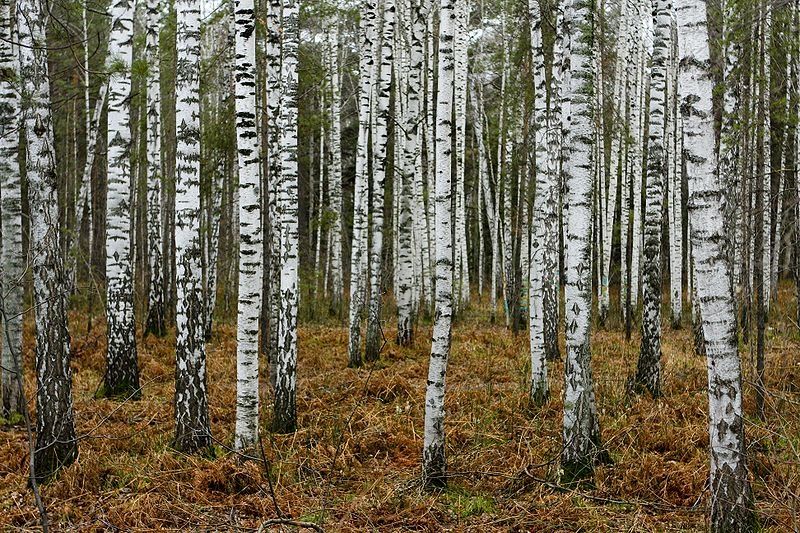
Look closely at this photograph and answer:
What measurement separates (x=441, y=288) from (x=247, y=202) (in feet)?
7.15

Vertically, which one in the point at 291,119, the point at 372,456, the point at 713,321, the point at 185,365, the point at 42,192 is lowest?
the point at 372,456

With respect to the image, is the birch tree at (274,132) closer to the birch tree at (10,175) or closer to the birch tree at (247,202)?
the birch tree at (247,202)

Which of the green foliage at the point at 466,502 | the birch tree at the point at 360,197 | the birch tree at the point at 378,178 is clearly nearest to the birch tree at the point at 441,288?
the green foliage at the point at 466,502

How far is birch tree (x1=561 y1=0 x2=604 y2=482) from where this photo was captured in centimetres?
592

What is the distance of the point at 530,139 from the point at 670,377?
7.62 m

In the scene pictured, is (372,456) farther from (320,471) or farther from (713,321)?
(713,321)

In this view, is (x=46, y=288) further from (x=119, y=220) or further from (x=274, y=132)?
(x=274, y=132)

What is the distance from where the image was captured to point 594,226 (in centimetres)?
2066

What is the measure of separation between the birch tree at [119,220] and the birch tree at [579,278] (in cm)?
576

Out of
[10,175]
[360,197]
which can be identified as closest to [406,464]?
[10,175]

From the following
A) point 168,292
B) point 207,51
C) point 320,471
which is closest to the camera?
point 320,471

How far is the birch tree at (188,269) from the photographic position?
6941mm

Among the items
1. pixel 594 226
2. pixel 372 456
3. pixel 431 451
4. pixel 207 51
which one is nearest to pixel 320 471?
pixel 372 456

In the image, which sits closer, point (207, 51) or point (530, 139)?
point (530, 139)
